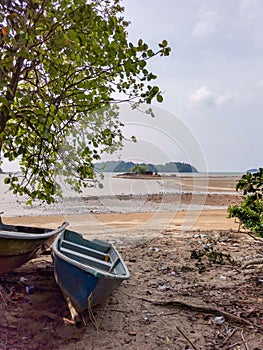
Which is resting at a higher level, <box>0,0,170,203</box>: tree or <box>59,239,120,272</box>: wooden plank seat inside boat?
<box>0,0,170,203</box>: tree

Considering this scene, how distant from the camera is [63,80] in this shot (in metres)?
4.11

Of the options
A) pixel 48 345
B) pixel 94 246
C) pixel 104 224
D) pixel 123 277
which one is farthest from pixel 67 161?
pixel 104 224

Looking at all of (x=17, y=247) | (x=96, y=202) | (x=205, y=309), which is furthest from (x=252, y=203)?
(x=96, y=202)

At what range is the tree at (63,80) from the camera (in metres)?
3.22

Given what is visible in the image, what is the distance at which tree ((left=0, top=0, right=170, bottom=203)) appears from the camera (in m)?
3.22

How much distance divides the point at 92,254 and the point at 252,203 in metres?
2.41

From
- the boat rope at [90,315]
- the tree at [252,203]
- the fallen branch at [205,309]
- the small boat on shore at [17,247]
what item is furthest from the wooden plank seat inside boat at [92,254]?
the tree at [252,203]

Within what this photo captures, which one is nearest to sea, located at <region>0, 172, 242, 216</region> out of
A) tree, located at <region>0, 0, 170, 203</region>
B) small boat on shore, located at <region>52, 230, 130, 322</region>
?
tree, located at <region>0, 0, 170, 203</region>

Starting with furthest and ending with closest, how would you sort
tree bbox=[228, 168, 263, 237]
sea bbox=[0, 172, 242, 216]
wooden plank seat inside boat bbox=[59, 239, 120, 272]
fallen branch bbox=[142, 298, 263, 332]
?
sea bbox=[0, 172, 242, 216] → wooden plank seat inside boat bbox=[59, 239, 120, 272] → tree bbox=[228, 168, 263, 237] → fallen branch bbox=[142, 298, 263, 332]

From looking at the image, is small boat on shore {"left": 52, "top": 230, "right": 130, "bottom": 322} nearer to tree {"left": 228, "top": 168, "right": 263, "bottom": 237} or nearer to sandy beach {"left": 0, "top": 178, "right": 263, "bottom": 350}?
sandy beach {"left": 0, "top": 178, "right": 263, "bottom": 350}

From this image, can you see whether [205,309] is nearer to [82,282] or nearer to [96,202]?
[82,282]

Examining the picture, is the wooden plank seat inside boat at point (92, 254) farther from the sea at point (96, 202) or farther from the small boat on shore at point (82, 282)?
the sea at point (96, 202)

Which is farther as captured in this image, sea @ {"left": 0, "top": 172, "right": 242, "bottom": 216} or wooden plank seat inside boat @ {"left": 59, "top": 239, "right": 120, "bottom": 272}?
sea @ {"left": 0, "top": 172, "right": 242, "bottom": 216}

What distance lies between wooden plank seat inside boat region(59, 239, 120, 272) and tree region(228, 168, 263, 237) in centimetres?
187
